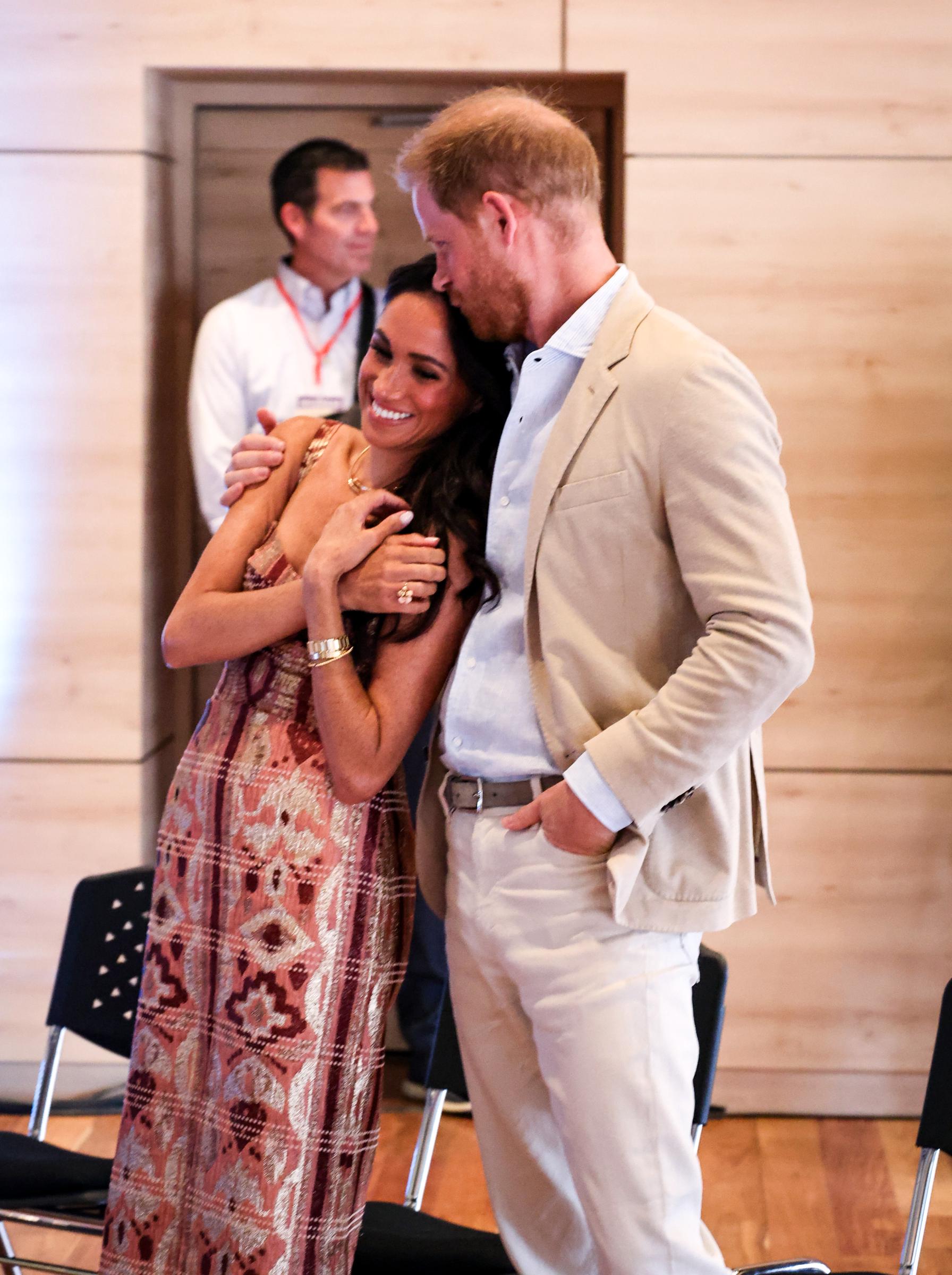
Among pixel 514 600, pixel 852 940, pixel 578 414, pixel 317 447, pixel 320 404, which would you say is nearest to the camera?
pixel 578 414

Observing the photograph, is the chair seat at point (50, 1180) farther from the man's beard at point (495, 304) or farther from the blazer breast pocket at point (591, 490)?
the man's beard at point (495, 304)

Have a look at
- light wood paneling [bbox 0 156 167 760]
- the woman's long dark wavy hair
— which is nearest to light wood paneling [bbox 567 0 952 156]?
light wood paneling [bbox 0 156 167 760]

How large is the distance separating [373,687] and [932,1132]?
1053 mm

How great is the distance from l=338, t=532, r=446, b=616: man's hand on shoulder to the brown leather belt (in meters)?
0.25

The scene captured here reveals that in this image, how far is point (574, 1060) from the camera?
68.4 inches

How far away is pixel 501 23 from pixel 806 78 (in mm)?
790

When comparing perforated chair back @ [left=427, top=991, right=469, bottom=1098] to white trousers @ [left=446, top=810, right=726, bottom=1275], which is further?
perforated chair back @ [left=427, top=991, right=469, bottom=1098]

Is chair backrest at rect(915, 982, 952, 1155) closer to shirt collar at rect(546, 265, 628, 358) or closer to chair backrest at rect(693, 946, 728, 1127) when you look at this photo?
chair backrest at rect(693, 946, 728, 1127)

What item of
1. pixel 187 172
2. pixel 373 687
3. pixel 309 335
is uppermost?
pixel 187 172

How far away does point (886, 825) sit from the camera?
3574 millimetres

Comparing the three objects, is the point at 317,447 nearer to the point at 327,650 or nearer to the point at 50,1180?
the point at 327,650

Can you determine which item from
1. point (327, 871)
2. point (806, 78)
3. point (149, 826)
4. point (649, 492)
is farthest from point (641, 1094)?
point (806, 78)

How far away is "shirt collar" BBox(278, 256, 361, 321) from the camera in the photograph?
3.75 metres

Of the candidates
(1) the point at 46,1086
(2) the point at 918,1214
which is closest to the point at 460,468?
(2) the point at 918,1214
